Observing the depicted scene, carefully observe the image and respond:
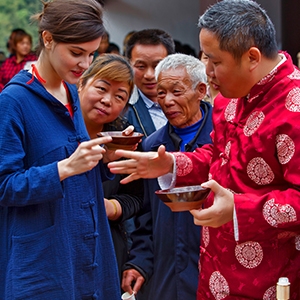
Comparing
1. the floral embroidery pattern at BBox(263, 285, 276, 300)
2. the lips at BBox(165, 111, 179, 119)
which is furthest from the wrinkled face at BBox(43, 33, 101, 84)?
the floral embroidery pattern at BBox(263, 285, 276, 300)

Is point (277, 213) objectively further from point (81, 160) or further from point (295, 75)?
point (81, 160)

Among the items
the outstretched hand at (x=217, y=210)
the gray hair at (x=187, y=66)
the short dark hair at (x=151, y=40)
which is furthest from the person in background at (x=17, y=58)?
the outstretched hand at (x=217, y=210)

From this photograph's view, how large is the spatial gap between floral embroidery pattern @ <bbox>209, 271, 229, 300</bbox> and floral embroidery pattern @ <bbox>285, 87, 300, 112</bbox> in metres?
0.78

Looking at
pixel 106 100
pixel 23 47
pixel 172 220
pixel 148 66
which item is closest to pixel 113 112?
pixel 106 100

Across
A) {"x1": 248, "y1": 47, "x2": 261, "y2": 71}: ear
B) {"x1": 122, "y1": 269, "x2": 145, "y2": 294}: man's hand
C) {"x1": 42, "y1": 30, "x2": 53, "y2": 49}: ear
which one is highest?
{"x1": 42, "y1": 30, "x2": 53, "y2": 49}: ear

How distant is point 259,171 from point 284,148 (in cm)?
16

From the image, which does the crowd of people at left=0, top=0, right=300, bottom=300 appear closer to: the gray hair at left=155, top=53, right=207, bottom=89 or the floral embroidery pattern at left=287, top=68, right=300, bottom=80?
the floral embroidery pattern at left=287, top=68, right=300, bottom=80

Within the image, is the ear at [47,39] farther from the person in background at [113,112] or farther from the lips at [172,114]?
the lips at [172,114]

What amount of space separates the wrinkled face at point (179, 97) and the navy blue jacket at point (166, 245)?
11 centimetres

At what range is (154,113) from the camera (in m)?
4.19

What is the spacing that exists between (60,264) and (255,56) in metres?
1.16

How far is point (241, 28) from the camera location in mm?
2377

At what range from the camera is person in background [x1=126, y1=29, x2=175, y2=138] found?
4.06 m

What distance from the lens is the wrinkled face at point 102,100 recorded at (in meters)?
3.25
